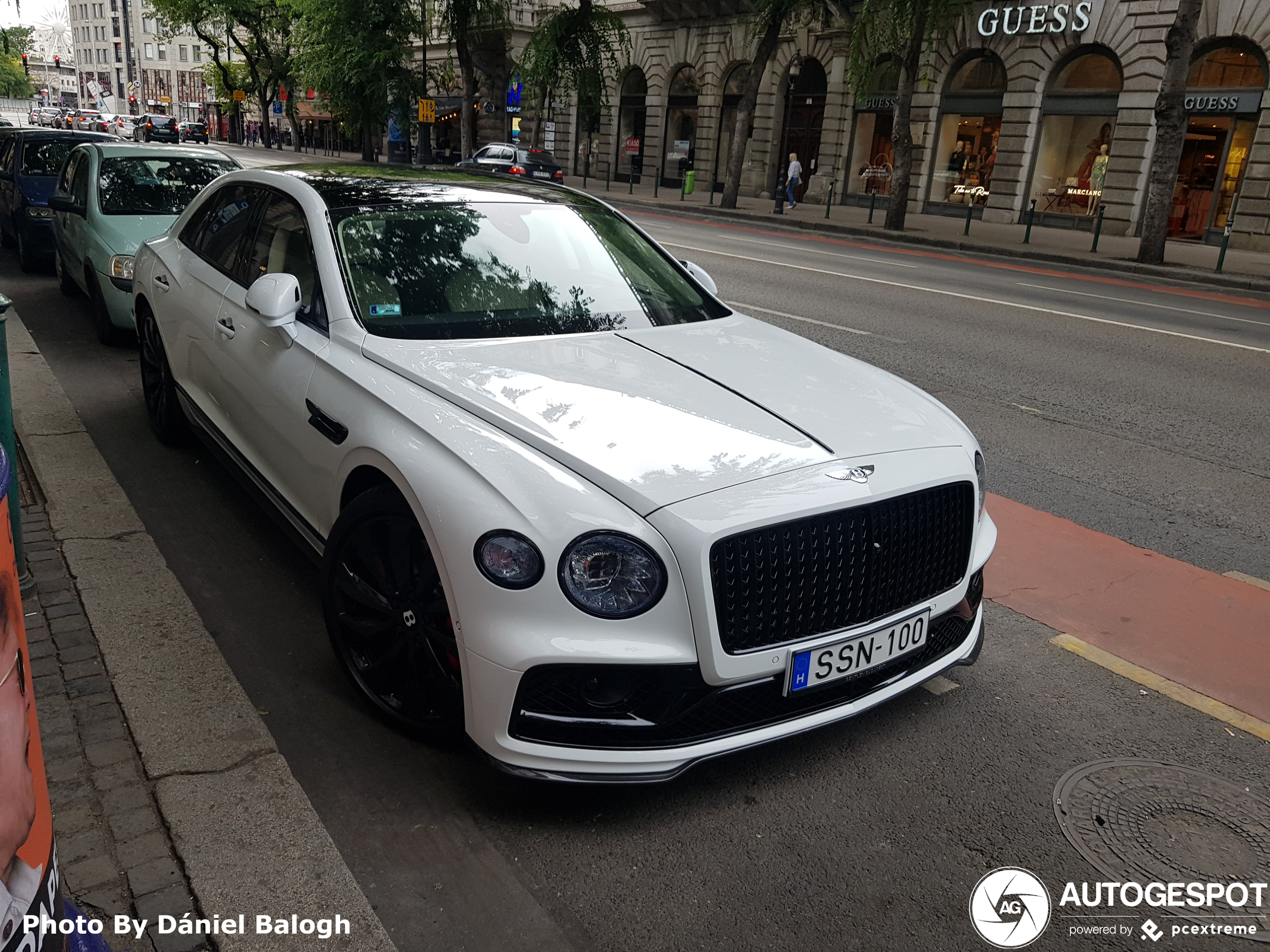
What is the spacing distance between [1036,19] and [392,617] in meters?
29.9

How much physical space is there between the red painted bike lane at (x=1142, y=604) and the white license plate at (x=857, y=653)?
1494 mm

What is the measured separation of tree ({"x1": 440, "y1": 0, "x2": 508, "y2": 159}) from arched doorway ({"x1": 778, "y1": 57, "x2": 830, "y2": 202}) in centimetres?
1136

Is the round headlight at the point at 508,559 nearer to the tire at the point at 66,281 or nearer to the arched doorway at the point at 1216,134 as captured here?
the tire at the point at 66,281

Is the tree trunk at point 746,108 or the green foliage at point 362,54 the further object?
the green foliage at point 362,54

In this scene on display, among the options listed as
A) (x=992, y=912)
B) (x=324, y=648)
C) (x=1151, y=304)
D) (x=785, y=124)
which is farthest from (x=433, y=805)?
(x=785, y=124)

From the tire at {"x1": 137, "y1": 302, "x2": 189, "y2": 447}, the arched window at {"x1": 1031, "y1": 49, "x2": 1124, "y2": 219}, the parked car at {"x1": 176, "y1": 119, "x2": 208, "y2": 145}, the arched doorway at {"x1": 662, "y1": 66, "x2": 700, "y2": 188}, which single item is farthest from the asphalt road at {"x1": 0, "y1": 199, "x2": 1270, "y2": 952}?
the parked car at {"x1": 176, "y1": 119, "x2": 208, "y2": 145}

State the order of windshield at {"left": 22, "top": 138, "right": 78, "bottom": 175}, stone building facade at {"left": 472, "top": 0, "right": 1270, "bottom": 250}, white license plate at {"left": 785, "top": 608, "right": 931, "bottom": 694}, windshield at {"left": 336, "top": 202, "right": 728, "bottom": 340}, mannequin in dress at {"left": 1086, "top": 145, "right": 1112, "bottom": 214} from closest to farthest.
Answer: white license plate at {"left": 785, "top": 608, "right": 931, "bottom": 694}, windshield at {"left": 336, "top": 202, "right": 728, "bottom": 340}, windshield at {"left": 22, "top": 138, "right": 78, "bottom": 175}, stone building facade at {"left": 472, "top": 0, "right": 1270, "bottom": 250}, mannequin in dress at {"left": 1086, "top": 145, "right": 1112, "bottom": 214}

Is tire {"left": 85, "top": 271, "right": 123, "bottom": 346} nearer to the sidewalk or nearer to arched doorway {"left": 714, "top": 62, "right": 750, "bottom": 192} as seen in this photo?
the sidewalk

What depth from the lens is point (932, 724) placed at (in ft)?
11.6

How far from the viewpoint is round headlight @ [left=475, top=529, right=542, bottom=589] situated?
2641 millimetres

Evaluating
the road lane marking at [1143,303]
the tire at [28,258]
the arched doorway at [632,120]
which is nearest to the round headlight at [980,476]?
the tire at [28,258]

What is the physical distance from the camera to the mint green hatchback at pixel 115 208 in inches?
314

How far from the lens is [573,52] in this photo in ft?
117

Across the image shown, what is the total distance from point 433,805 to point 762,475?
4.44 ft
